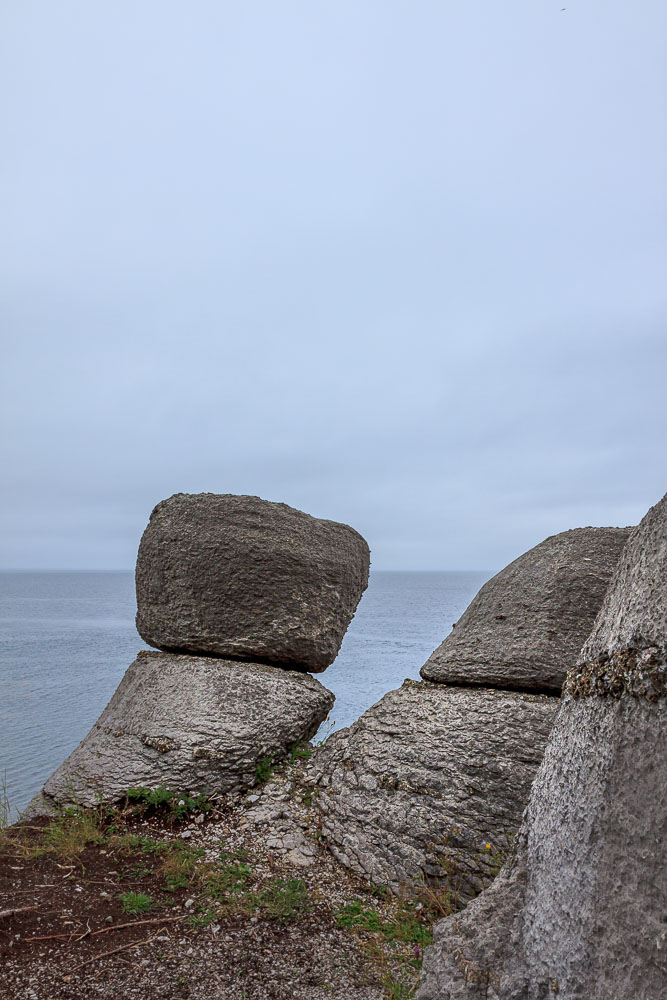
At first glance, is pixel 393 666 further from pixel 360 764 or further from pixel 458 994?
pixel 458 994

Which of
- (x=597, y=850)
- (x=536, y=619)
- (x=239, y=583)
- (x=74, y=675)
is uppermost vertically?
(x=239, y=583)

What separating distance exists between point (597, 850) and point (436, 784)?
2772 millimetres

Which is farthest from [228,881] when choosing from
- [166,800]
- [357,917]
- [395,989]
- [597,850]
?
[597,850]

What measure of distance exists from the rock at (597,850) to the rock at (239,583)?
13.0 ft

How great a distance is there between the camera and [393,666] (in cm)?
2538

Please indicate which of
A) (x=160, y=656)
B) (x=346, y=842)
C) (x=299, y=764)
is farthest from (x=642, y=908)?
(x=160, y=656)

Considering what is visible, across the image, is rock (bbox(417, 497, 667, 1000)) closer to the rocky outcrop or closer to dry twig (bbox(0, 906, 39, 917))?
the rocky outcrop

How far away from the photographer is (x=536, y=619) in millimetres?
6344

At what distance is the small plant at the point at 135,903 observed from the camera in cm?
465

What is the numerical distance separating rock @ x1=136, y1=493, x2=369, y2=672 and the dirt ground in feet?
5.23

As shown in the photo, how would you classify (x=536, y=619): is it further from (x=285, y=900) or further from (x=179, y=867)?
(x=179, y=867)

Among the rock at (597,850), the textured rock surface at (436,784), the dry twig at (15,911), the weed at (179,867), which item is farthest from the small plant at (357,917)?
the dry twig at (15,911)

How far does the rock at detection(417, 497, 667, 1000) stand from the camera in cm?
268

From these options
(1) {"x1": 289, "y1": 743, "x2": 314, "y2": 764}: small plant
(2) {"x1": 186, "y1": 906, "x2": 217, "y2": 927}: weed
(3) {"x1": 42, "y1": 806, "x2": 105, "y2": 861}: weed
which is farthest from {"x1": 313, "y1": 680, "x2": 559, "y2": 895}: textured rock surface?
(3) {"x1": 42, "y1": 806, "x2": 105, "y2": 861}: weed
